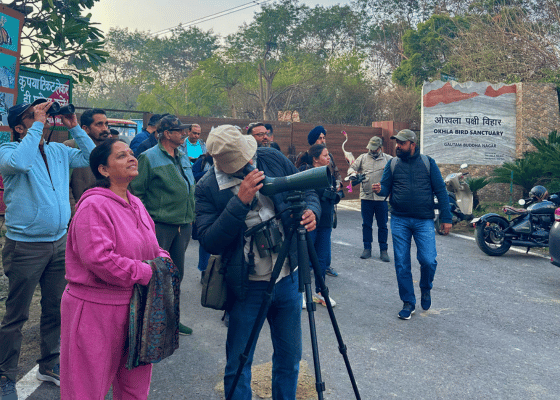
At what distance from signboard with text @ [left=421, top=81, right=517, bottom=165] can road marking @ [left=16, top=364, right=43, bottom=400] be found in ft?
38.6

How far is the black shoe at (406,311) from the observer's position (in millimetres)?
5148

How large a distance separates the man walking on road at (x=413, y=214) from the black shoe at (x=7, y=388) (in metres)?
3.45

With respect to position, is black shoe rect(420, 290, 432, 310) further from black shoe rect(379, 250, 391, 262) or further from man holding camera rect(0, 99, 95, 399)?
man holding camera rect(0, 99, 95, 399)

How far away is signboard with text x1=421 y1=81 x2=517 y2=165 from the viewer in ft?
45.4

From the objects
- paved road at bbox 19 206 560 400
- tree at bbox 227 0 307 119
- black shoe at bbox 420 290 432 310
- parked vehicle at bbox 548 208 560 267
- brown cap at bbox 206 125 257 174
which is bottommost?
paved road at bbox 19 206 560 400

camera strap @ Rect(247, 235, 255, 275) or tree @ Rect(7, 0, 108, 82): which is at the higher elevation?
tree @ Rect(7, 0, 108, 82)

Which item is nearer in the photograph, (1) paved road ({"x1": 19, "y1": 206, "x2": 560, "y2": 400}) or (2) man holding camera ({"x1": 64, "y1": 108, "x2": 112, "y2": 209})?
(1) paved road ({"x1": 19, "y1": 206, "x2": 560, "y2": 400})

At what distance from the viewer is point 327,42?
37.1 meters

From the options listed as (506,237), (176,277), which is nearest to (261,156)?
(176,277)

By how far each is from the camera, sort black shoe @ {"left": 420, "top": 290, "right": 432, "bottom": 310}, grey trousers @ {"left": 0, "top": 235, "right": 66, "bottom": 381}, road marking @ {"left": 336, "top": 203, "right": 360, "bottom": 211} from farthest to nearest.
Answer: road marking @ {"left": 336, "top": 203, "right": 360, "bottom": 211} → black shoe @ {"left": 420, "top": 290, "right": 432, "bottom": 310} → grey trousers @ {"left": 0, "top": 235, "right": 66, "bottom": 381}

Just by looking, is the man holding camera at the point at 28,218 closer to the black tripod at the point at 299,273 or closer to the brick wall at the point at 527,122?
the black tripod at the point at 299,273

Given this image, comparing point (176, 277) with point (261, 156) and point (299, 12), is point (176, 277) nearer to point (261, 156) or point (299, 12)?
point (261, 156)

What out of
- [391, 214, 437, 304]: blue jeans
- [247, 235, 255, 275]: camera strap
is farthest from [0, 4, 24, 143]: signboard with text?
[391, 214, 437, 304]: blue jeans

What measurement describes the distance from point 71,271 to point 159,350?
59 centimetres
